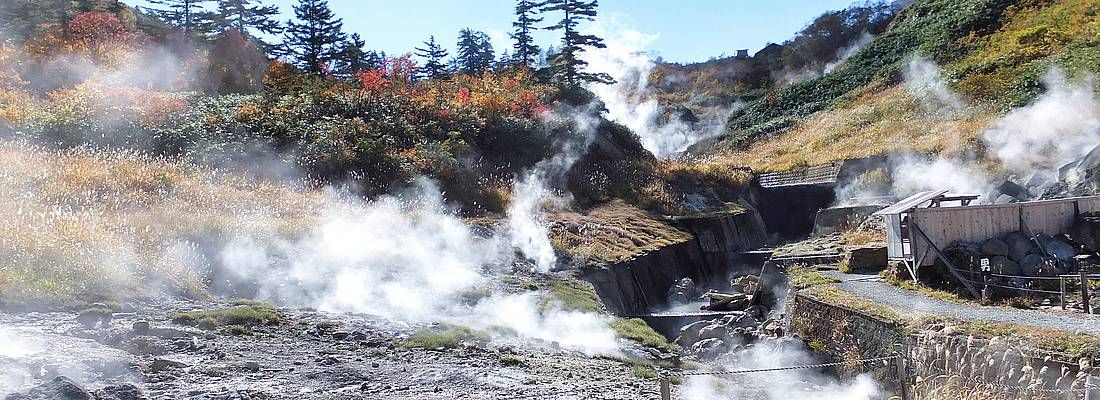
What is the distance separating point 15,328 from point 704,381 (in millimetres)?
8611

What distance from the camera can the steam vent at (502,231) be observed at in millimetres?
9297

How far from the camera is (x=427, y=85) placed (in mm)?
36469

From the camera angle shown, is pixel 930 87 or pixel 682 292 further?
pixel 930 87

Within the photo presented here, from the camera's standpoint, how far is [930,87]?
43.5m

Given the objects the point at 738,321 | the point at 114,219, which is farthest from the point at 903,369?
the point at 114,219

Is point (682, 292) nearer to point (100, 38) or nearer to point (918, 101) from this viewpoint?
point (100, 38)

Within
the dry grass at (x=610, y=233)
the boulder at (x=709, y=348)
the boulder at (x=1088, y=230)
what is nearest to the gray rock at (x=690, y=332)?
the boulder at (x=709, y=348)

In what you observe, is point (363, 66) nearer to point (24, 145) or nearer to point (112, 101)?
point (112, 101)

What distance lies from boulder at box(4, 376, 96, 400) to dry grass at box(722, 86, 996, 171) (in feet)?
100

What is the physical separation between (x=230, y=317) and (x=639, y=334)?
7149 millimetres

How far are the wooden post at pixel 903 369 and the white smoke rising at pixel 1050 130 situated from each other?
49.5 ft

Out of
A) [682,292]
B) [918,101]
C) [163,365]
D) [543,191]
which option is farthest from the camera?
[918,101]

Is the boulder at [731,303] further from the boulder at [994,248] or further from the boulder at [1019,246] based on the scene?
the boulder at [1019,246]

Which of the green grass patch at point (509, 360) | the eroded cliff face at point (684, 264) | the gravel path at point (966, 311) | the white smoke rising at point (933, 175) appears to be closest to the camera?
the green grass patch at point (509, 360)
